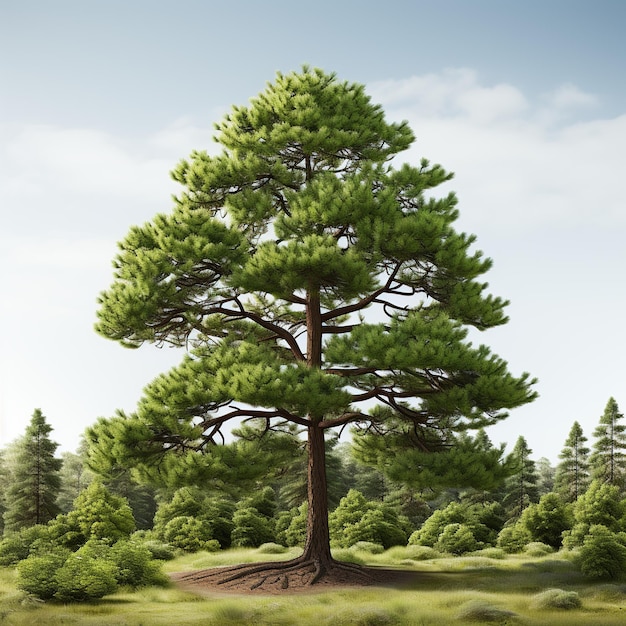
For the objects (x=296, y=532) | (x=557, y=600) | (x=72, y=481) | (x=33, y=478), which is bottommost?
(x=557, y=600)

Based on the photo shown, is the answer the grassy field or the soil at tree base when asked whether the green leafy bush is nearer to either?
the soil at tree base

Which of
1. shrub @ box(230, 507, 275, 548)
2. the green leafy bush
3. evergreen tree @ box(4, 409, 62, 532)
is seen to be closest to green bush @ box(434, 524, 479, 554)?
the green leafy bush

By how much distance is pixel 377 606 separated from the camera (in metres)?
12.9

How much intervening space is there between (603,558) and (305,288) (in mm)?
9864

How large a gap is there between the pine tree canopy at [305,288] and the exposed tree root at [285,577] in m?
3.08

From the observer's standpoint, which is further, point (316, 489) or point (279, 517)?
point (279, 517)

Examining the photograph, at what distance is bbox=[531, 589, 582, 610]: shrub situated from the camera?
14.0 meters

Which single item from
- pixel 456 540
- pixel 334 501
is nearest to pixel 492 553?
pixel 456 540

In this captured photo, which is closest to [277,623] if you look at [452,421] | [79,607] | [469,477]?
[79,607]

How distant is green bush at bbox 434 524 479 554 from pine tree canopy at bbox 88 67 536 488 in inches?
294

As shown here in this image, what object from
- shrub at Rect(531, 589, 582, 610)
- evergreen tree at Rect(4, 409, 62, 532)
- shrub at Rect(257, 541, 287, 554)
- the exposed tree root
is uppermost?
evergreen tree at Rect(4, 409, 62, 532)

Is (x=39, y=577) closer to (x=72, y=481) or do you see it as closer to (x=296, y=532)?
(x=296, y=532)

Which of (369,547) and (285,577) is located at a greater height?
(369,547)

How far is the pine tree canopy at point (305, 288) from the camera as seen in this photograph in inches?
631
